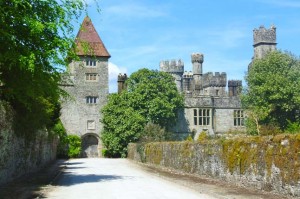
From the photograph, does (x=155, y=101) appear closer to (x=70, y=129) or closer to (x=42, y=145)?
(x=70, y=129)

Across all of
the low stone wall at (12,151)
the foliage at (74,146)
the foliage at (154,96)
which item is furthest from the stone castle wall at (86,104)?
the low stone wall at (12,151)

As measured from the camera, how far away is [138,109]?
5828 centimetres

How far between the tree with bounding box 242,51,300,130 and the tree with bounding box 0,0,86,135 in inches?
1438

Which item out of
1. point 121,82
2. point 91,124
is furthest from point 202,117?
point 91,124

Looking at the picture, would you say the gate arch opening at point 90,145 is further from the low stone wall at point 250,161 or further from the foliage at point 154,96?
the low stone wall at point 250,161

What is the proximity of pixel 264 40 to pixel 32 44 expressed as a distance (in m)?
61.3

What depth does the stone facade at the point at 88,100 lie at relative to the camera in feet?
204

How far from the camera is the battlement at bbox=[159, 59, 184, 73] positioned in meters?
86.8

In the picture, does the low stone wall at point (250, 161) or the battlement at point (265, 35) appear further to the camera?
the battlement at point (265, 35)

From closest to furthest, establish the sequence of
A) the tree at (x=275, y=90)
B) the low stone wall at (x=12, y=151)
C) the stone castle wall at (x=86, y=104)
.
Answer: the low stone wall at (x=12, y=151) < the tree at (x=275, y=90) < the stone castle wall at (x=86, y=104)

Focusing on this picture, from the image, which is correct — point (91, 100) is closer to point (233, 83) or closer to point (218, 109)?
point (218, 109)

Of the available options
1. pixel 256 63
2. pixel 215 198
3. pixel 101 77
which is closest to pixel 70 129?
pixel 101 77

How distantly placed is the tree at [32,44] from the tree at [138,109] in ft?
119

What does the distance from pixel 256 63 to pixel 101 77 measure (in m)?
21.1
